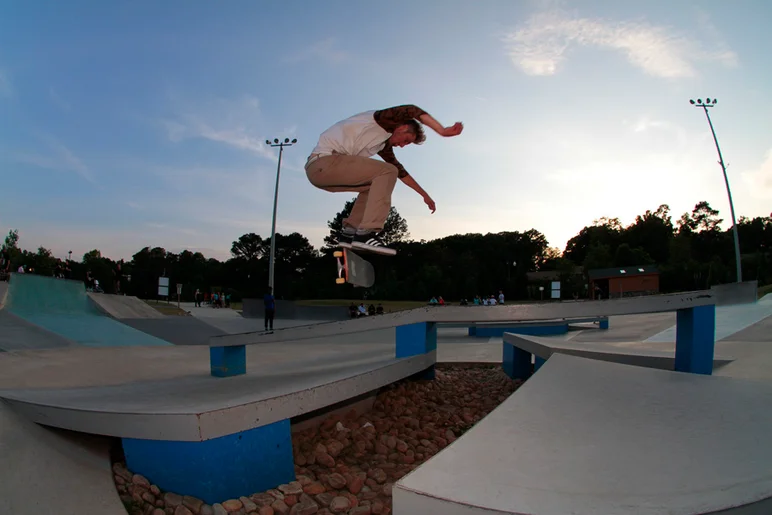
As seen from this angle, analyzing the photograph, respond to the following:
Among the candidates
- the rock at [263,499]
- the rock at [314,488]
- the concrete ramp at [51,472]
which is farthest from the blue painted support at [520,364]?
the concrete ramp at [51,472]

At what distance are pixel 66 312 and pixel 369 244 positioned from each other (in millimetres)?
12135

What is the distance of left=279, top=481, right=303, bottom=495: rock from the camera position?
298 centimetres

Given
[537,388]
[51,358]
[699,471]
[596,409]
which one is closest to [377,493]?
[537,388]

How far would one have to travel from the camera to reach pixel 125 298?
1741cm

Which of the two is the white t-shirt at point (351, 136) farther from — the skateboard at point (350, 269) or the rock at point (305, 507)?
the rock at point (305, 507)

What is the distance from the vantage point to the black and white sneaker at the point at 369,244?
4.38m

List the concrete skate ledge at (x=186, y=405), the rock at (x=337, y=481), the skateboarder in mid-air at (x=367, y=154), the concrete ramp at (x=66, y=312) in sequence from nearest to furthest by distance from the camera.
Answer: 1. the concrete skate ledge at (x=186, y=405)
2. the rock at (x=337, y=481)
3. the skateboarder in mid-air at (x=367, y=154)
4. the concrete ramp at (x=66, y=312)

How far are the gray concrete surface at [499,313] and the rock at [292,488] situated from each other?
1.47 meters

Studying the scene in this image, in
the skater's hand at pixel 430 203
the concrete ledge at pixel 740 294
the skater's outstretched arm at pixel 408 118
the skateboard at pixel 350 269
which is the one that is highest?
the skater's outstretched arm at pixel 408 118

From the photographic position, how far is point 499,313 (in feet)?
13.7

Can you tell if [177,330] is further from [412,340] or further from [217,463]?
[217,463]

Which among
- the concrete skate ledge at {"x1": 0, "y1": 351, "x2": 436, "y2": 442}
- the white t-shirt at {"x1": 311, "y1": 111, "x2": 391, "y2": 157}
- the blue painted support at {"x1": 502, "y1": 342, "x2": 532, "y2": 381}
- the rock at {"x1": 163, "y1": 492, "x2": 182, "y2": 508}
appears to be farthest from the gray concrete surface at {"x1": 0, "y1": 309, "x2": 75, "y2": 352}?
the blue painted support at {"x1": 502, "y1": 342, "x2": 532, "y2": 381}

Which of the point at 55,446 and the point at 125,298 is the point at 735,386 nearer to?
the point at 55,446

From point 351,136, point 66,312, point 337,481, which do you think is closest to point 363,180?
point 351,136
